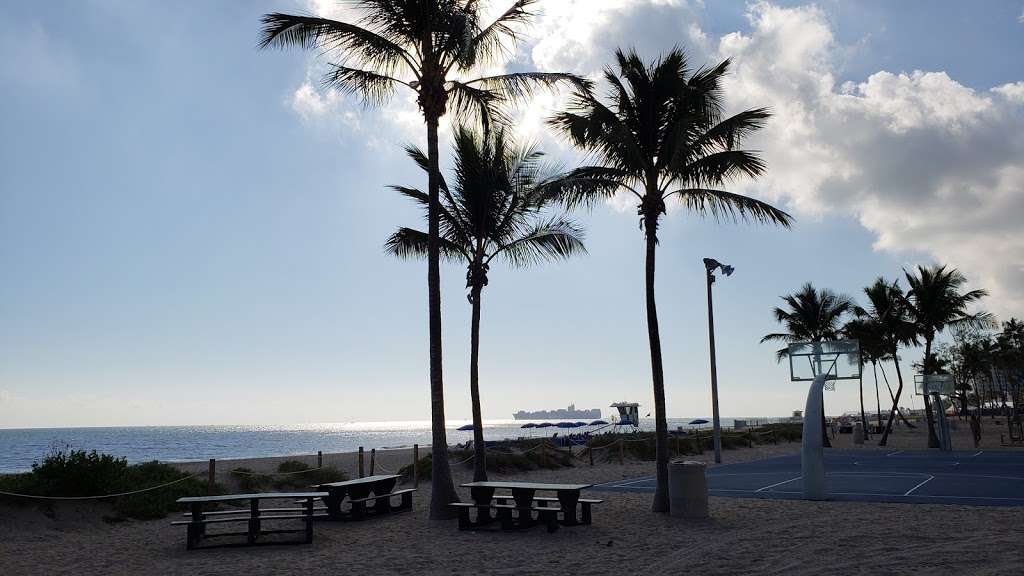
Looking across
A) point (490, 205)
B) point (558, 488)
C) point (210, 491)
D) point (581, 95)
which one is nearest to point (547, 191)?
point (581, 95)

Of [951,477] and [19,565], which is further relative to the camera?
[951,477]

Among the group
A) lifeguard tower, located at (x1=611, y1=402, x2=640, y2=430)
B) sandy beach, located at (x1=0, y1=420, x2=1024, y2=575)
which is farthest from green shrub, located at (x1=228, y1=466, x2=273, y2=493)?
lifeguard tower, located at (x1=611, y1=402, x2=640, y2=430)

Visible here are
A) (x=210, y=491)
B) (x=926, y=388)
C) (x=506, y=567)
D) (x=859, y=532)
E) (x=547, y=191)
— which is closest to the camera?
(x=506, y=567)

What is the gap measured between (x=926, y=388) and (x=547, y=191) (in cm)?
2449

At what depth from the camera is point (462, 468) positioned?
24.9 meters

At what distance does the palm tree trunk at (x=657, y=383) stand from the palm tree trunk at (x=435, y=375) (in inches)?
143

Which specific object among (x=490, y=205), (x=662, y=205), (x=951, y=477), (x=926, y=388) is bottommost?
(x=951, y=477)

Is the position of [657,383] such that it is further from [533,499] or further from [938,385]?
[938,385]

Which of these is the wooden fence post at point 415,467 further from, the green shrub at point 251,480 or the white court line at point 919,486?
the white court line at point 919,486

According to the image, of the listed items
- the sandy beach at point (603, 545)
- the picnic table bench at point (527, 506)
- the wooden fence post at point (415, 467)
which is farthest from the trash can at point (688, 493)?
the wooden fence post at point (415, 467)

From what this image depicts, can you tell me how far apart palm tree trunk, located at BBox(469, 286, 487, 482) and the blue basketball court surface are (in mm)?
2943

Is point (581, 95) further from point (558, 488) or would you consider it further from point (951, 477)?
point (951, 477)

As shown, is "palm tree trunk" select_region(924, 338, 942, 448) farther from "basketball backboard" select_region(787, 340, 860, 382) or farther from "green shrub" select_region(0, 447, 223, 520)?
"green shrub" select_region(0, 447, 223, 520)

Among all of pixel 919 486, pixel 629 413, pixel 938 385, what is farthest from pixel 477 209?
pixel 629 413
